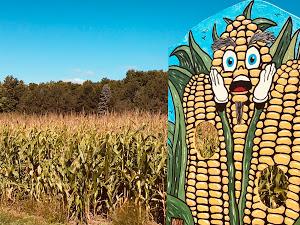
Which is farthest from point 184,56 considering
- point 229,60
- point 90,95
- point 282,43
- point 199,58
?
point 90,95

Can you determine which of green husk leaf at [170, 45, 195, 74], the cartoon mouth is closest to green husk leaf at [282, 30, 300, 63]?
the cartoon mouth

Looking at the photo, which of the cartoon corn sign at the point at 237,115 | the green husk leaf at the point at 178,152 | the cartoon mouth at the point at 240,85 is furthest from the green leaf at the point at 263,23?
the green husk leaf at the point at 178,152

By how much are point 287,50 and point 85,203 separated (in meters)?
4.75

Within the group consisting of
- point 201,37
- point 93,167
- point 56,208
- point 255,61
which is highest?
point 201,37

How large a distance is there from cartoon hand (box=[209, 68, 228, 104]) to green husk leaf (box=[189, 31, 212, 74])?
0.08m

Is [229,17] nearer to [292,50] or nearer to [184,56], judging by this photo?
[184,56]

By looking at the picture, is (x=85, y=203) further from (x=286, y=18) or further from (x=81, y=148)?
(x=286, y=18)

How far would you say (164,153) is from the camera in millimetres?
6770

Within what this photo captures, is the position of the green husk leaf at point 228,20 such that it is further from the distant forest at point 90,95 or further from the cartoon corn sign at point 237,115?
the distant forest at point 90,95

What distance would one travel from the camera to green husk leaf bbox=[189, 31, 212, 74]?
374 cm

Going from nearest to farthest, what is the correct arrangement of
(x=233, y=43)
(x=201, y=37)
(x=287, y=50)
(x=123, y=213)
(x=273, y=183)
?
(x=287, y=50), (x=233, y=43), (x=201, y=37), (x=273, y=183), (x=123, y=213)

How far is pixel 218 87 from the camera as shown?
143 inches

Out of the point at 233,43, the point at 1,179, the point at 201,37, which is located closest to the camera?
the point at 233,43

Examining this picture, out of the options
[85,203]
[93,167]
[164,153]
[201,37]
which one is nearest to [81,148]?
[93,167]
